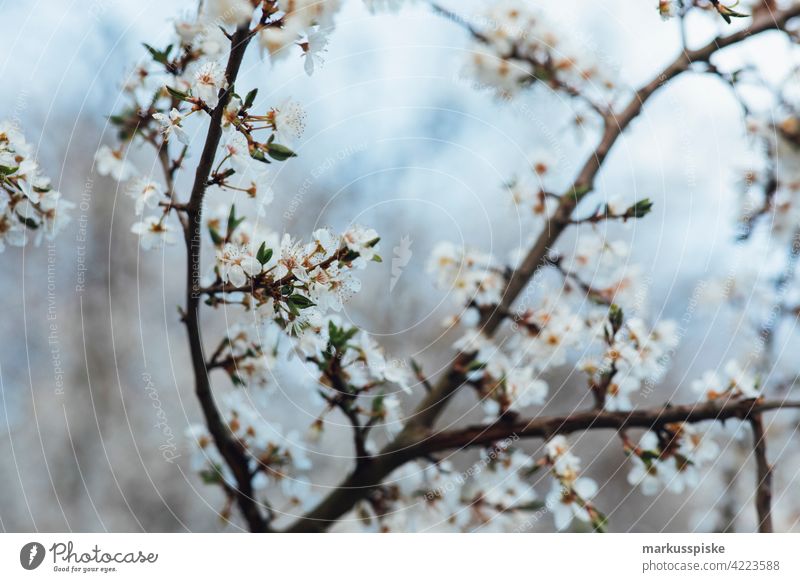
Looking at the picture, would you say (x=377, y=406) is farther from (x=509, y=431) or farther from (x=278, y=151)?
(x=278, y=151)

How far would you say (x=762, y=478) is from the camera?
2.08 ft

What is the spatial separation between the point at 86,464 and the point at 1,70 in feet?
1.44

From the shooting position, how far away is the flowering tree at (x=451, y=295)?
1.42 ft

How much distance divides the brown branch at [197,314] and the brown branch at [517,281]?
0.06 m

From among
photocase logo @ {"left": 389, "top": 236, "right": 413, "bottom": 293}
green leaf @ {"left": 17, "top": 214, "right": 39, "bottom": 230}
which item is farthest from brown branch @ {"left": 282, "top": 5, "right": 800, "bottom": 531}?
green leaf @ {"left": 17, "top": 214, "right": 39, "bottom": 230}

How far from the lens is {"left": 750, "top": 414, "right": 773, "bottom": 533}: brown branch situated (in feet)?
1.97

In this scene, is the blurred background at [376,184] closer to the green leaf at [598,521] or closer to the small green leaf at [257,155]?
the green leaf at [598,521]

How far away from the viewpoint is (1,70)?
0.61 meters
